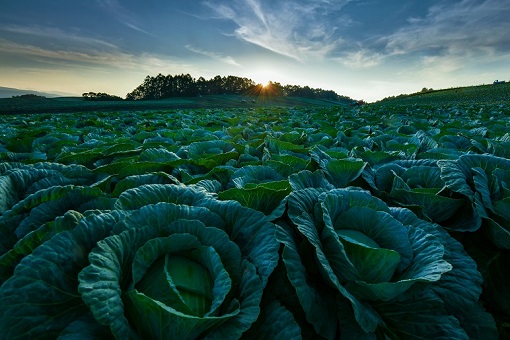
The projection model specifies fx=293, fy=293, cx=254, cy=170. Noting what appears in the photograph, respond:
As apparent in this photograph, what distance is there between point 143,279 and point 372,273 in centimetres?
91

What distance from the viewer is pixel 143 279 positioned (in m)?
1.07

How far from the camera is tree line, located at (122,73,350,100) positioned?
71.8 metres

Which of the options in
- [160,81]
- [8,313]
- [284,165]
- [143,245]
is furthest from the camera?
[160,81]

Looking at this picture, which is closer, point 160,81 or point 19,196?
point 19,196

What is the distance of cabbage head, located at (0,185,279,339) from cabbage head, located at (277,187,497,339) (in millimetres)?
194

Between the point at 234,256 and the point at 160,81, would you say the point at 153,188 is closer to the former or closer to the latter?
the point at 234,256

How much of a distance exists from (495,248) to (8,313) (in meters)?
2.46

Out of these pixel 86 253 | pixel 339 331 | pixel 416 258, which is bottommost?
pixel 339 331

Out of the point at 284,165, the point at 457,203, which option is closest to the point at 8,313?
the point at 284,165

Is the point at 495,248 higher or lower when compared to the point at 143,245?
lower

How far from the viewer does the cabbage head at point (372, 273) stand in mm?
1142

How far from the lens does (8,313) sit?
36.4 inches

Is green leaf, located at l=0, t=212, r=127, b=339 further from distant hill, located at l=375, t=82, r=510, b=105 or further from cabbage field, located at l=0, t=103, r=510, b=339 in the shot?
distant hill, located at l=375, t=82, r=510, b=105

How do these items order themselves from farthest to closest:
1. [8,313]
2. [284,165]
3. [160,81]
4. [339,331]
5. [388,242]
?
[160,81] < [284,165] < [388,242] < [339,331] < [8,313]
